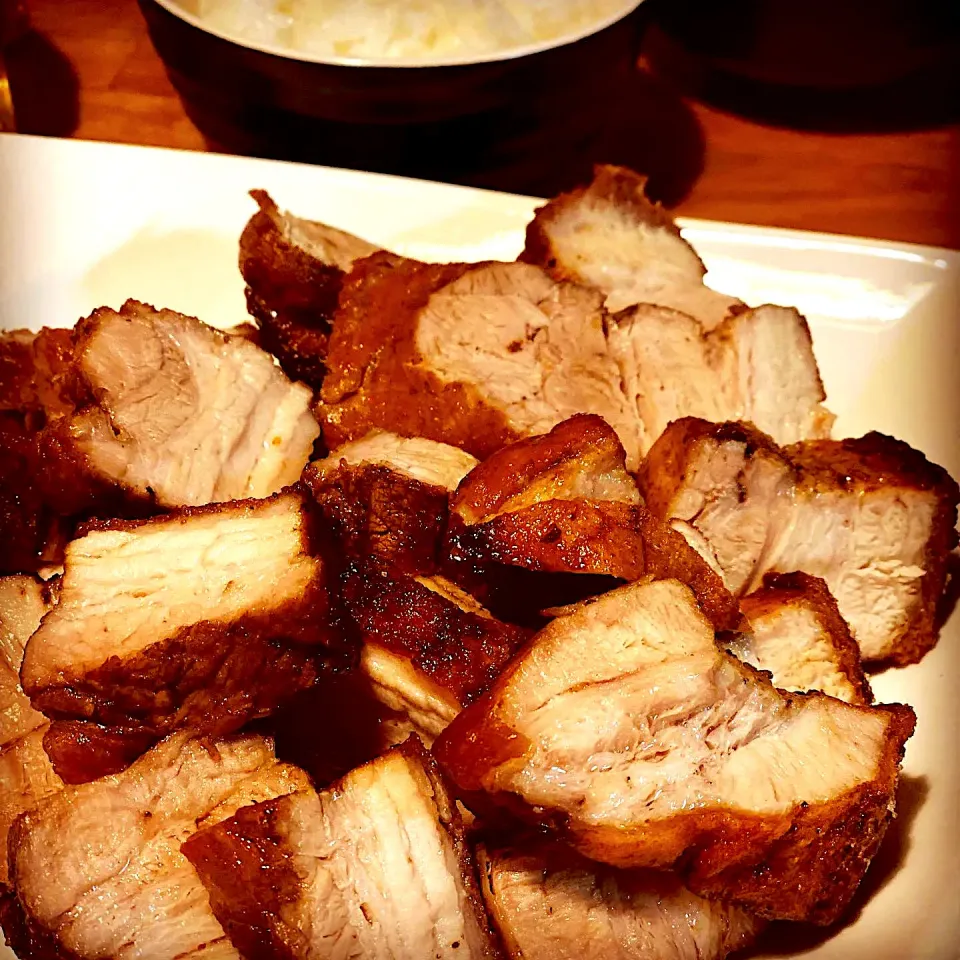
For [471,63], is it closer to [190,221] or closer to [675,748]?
[190,221]

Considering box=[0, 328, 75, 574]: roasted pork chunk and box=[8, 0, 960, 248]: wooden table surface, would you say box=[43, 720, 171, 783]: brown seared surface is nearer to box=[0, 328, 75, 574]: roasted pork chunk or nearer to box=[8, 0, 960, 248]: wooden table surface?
box=[0, 328, 75, 574]: roasted pork chunk

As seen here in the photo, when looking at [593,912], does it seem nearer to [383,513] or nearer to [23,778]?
[383,513]

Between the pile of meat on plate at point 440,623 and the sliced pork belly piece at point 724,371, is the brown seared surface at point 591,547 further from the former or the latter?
the sliced pork belly piece at point 724,371

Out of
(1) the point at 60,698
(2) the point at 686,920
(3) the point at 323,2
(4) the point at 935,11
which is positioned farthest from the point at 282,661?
(4) the point at 935,11

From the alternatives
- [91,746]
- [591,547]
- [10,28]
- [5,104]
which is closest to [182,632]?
[91,746]

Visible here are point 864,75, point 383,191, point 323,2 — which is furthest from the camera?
point 864,75

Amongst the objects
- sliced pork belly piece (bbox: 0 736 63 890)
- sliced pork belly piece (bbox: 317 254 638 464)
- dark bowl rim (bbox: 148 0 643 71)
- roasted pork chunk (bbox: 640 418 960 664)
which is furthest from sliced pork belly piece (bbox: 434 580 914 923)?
dark bowl rim (bbox: 148 0 643 71)
